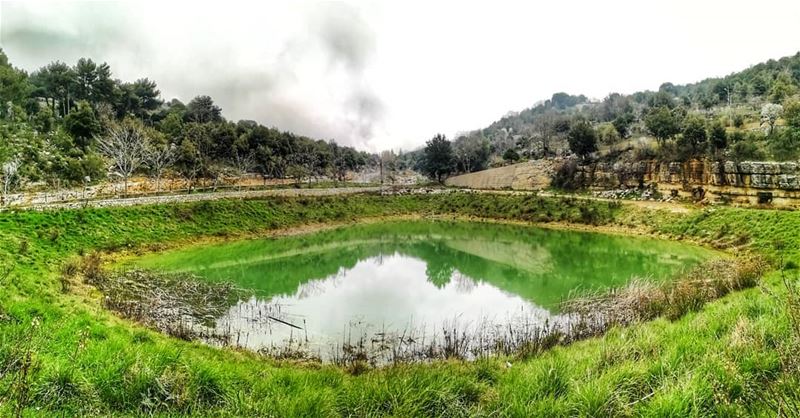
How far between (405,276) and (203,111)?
215 feet

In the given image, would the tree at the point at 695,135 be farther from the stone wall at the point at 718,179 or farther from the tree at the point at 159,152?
the tree at the point at 159,152

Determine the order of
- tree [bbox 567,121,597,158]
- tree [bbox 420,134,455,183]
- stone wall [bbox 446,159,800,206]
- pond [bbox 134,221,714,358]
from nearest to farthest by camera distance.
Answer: pond [bbox 134,221,714,358]
stone wall [bbox 446,159,800,206]
tree [bbox 567,121,597,158]
tree [bbox 420,134,455,183]

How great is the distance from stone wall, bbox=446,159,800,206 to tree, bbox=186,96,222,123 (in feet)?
170

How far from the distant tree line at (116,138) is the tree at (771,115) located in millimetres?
52280

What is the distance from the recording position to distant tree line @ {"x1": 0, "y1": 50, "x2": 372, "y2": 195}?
39000 millimetres

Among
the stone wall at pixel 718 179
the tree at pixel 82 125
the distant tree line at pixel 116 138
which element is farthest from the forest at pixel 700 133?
the tree at pixel 82 125

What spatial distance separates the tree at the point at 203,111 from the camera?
72.6m

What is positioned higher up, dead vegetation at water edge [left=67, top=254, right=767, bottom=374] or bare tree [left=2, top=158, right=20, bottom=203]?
bare tree [left=2, top=158, right=20, bottom=203]

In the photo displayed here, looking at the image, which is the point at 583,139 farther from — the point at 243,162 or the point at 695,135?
the point at 243,162

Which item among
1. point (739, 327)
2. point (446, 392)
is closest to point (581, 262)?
point (739, 327)

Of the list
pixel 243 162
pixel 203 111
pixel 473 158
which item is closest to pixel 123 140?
pixel 243 162

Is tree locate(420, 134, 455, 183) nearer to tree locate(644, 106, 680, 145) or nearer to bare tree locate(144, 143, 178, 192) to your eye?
tree locate(644, 106, 680, 145)

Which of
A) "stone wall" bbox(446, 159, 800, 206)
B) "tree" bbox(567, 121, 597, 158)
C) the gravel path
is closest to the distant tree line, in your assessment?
the gravel path

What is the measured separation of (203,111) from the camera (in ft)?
240
